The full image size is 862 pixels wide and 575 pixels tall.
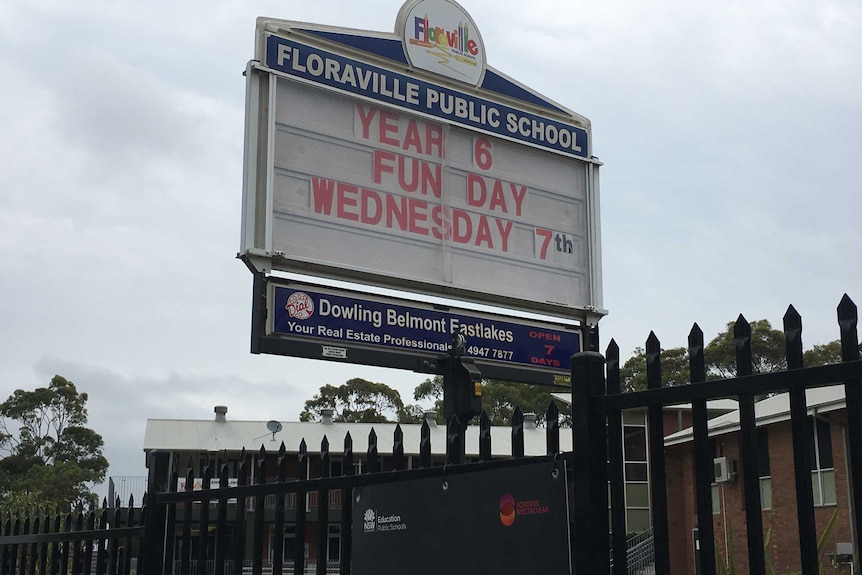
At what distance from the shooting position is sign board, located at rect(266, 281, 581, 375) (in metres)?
8.94

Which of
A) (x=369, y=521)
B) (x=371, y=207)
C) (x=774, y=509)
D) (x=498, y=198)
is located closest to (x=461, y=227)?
(x=498, y=198)

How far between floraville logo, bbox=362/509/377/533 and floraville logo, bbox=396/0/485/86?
6029mm

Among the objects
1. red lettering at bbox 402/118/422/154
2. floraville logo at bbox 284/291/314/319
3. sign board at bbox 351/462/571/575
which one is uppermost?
red lettering at bbox 402/118/422/154

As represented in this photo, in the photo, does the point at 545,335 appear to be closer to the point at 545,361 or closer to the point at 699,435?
the point at 545,361

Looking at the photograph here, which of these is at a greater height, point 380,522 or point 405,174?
point 405,174

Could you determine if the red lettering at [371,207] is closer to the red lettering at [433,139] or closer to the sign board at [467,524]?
the red lettering at [433,139]

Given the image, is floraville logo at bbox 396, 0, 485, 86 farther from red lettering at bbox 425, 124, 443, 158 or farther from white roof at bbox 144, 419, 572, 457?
white roof at bbox 144, 419, 572, 457

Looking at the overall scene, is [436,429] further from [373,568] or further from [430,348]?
[373,568]

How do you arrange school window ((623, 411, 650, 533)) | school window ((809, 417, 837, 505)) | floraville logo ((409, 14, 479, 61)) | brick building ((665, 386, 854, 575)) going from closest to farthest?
floraville logo ((409, 14, 479, 61)) < brick building ((665, 386, 854, 575)) < school window ((809, 417, 837, 505)) < school window ((623, 411, 650, 533))

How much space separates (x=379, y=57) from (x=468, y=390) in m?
3.48

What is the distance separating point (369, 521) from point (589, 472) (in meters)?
1.52

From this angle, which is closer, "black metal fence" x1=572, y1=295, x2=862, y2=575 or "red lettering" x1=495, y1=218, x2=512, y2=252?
"black metal fence" x1=572, y1=295, x2=862, y2=575

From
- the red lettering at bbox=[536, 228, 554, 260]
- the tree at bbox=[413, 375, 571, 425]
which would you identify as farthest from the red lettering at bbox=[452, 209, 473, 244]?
the tree at bbox=[413, 375, 571, 425]

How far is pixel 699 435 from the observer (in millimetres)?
3920
